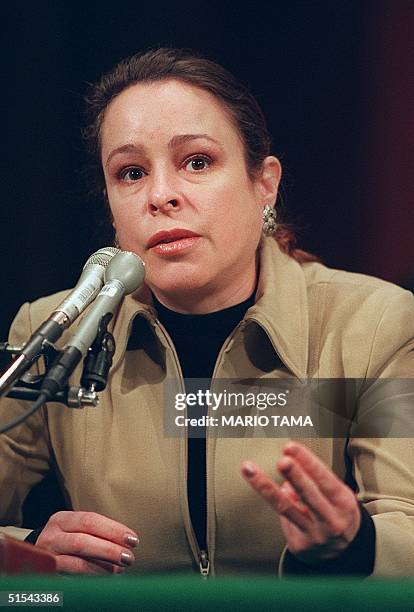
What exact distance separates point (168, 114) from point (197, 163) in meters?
0.14

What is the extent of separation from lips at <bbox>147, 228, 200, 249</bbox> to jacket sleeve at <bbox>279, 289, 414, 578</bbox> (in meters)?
0.50

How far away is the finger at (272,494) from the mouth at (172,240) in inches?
34.3

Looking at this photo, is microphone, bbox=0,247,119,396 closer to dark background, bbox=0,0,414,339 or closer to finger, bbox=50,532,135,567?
finger, bbox=50,532,135,567

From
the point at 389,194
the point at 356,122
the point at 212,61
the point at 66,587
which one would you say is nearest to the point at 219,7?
the point at 212,61

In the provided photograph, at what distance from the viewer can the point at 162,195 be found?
2387 mm

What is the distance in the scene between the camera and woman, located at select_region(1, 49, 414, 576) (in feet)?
7.54

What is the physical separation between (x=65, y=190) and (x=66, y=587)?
143 cm

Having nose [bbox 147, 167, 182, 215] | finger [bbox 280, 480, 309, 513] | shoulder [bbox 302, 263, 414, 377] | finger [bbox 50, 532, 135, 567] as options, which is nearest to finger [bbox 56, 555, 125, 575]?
finger [bbox 50, 532, 135, 567]

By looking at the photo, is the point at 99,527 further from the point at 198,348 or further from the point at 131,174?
the point at 131,174

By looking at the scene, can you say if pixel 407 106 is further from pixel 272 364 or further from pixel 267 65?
pixel 272 364

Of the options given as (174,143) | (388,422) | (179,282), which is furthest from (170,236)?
(388,422)

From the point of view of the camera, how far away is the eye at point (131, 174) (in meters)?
2.45

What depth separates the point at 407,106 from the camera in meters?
2.50

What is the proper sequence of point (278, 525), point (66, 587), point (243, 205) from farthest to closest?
point (243, 205) → point (278, 525) → point (66, 587)
